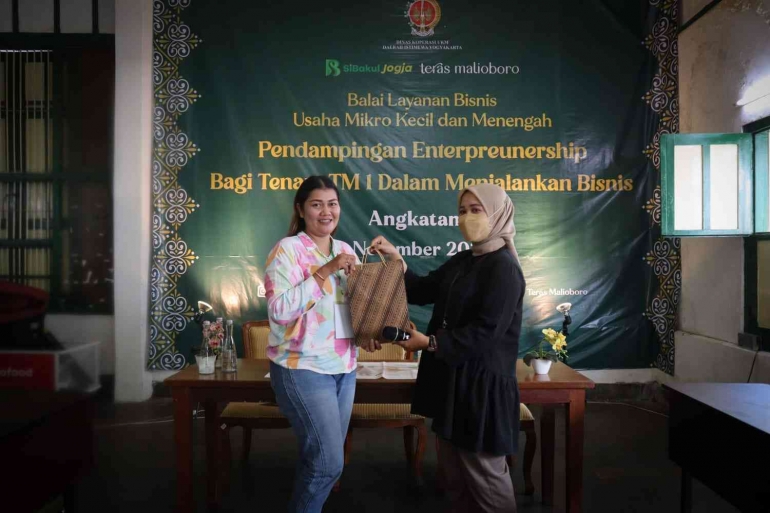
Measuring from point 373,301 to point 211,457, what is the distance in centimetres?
130

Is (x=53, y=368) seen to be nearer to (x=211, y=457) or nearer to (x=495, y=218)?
(x=495, y=218)

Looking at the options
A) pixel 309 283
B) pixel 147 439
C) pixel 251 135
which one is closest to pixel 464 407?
pixel 309 283

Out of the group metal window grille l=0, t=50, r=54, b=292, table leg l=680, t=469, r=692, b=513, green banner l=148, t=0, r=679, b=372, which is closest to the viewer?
metal window grille l=0, t=50, r=54, b=292

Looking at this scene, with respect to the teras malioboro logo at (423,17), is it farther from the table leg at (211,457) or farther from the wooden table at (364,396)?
the table leg at (211,457)

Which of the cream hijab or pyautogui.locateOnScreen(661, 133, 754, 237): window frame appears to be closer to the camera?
the cream hijab

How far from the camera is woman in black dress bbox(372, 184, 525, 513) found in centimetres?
147

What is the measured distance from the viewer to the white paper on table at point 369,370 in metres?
2.17

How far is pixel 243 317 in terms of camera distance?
3879 millimetres

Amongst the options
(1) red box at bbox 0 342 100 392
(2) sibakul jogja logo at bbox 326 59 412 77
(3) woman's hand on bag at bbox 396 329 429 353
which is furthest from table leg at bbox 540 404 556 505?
(2) sibakul jogja logo at bbox 326 59 412 77

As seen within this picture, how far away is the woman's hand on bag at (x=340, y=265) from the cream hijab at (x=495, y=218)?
414 mm

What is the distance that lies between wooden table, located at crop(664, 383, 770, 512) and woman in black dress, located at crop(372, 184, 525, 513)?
62 centimetres

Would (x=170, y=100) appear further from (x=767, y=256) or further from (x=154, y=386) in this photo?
(x=767, y=256)

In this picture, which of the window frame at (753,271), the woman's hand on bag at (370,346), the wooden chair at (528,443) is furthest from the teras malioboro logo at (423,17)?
the woman's hand on bag at (370,346)

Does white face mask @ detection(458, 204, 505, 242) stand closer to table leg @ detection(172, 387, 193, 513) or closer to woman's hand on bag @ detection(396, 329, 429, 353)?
woman's hand on bag @ detection(396, 329, 429, 353)
